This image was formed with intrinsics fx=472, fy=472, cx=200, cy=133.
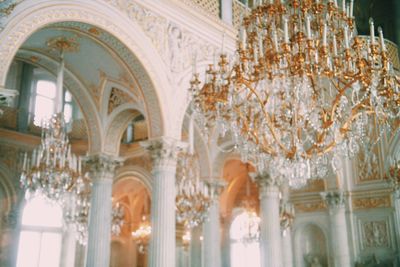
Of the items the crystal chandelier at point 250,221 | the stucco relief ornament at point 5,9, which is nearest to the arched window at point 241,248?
the crystal chandelier at point 250,221

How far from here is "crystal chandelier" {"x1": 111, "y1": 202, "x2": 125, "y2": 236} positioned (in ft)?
64.3

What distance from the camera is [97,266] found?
10750 millimetres

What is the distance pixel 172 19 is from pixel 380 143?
314 inches

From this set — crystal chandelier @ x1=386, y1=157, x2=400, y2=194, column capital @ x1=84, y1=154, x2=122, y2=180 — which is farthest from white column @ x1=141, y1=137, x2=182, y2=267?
crystal chandelier @ x1=386, y1=157, x2=400, y2=194

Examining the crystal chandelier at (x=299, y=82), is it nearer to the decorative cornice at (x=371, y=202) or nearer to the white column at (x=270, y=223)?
the white column at (x=270, y=223)

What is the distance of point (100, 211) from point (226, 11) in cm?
584

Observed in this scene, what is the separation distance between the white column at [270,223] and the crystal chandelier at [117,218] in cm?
779

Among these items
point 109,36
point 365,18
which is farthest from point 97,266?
point 365,18

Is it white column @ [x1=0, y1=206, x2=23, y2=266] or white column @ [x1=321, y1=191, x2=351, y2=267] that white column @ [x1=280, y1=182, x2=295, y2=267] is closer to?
white column @ [x1=321, y1=191, x2=351, y2=267]

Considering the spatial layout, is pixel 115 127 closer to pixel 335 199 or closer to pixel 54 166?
pixel 54 166

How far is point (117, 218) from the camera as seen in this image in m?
19.9

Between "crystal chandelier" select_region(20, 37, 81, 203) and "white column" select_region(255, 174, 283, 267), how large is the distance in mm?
5717

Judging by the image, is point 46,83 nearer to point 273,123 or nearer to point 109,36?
point 109,36

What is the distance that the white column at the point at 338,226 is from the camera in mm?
14328
